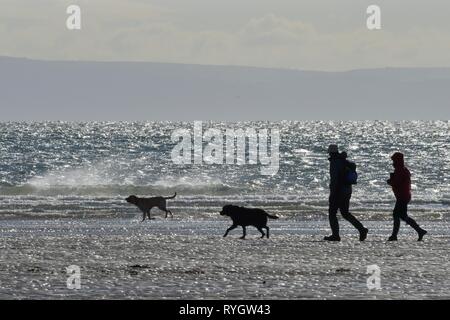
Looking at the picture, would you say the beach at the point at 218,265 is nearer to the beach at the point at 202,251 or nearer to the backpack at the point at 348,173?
the beach at the point at 202,251

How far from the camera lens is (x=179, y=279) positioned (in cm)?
1347

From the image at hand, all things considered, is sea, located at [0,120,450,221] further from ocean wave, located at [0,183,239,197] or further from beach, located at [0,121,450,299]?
beach, located at [0,121,450,299]

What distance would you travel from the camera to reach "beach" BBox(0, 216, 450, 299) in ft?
40.7

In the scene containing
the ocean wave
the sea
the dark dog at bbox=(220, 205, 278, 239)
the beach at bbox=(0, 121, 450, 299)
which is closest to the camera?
the beach at bbox=(0, 121, 450, 299)

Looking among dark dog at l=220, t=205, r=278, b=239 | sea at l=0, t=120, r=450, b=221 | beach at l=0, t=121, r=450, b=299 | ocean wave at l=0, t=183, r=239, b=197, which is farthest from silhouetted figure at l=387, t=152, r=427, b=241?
ocean wave at l=0, t=183, r=239, b=197

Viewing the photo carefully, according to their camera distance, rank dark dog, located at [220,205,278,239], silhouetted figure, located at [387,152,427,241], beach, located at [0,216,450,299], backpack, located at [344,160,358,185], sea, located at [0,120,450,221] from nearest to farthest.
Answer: beach, located at [0,216,450,299] → backpack, located at [344,160,358,185] → silhouetted figure, located at [387,152,427,241] → dark dog, located at [220,205,278,239] → sea, located at [0,120,450,221]

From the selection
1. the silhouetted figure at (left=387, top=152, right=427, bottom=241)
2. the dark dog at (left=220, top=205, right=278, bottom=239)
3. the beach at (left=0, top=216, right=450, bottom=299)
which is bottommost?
the beach at (left=0, top=216, right=450, bottom=299)

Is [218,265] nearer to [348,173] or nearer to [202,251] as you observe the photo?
[202,251]

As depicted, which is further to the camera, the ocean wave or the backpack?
the ocean wave

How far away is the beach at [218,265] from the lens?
12398 mm

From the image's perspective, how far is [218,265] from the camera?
1489 cm

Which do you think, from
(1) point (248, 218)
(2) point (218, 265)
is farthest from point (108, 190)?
(2) point (218, 265)

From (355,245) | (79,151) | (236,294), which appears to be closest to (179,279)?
(236,294)

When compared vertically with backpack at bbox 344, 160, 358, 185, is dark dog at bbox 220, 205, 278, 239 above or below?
below
